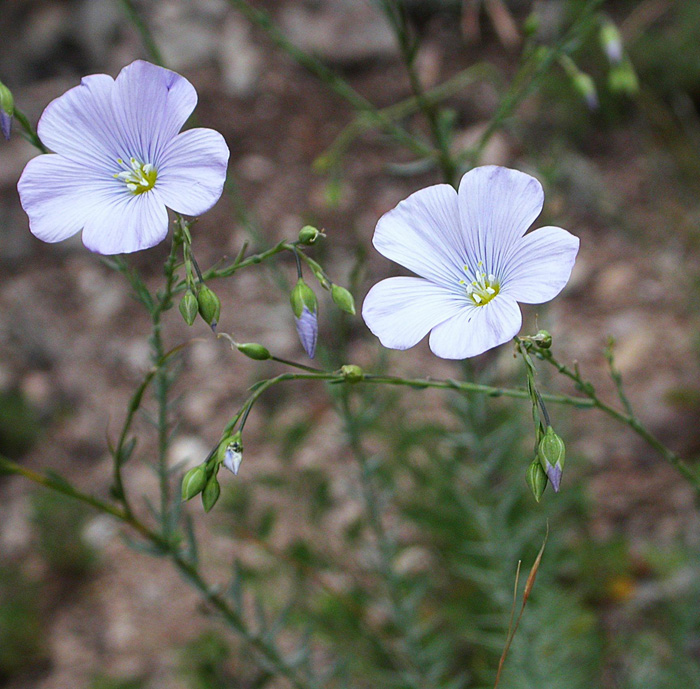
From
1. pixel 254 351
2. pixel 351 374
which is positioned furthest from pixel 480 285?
pixel 254 351

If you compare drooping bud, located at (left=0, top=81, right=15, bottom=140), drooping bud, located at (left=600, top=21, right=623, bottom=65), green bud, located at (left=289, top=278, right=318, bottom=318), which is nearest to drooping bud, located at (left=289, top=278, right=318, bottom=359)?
green bud, located at (left=289, top=278, right=318, bottom=318)

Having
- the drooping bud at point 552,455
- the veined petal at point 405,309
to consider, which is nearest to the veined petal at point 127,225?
the veined petal at point 405,309

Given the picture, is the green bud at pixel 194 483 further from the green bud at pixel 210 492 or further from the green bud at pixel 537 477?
the green bud at pixel 537 477

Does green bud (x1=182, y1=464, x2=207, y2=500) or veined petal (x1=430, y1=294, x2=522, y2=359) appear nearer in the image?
veined petal (x1=430, y1=294, x2=522, y2=359)

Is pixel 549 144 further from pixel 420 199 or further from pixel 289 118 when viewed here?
pixel 420 199

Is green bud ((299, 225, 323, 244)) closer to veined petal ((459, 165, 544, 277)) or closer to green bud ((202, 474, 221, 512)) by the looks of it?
veined petal ((459, 165, 544, 277))

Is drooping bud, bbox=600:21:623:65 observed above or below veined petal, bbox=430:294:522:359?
above
